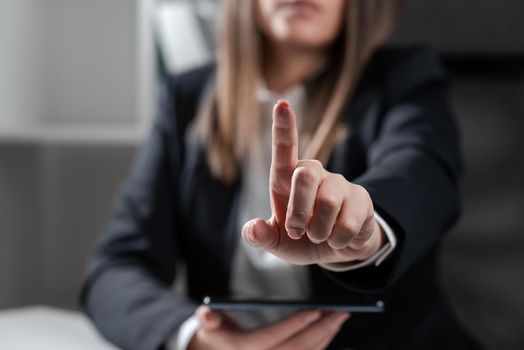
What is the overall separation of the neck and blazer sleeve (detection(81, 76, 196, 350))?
0.16 m

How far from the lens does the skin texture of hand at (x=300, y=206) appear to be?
0.50 meters

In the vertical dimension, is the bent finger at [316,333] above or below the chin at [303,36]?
below

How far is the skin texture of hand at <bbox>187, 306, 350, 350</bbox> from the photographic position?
0.68 metres

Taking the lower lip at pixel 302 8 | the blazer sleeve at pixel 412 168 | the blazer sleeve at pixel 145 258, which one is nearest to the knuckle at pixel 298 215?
the blazer sleeve at pixel 412 168

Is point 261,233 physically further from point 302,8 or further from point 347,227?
point 302,8

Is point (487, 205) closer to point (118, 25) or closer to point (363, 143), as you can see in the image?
point (363, 143)

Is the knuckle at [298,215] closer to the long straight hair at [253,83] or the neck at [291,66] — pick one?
the long straight hair at [253,83]

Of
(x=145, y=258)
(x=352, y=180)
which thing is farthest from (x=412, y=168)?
(x=145, y=258)

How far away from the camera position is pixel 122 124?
1465 millimetres

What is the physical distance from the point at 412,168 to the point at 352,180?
9cm

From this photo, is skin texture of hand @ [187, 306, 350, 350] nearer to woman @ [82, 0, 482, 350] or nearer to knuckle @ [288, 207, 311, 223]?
woman @ [82, 0, 482, 350]

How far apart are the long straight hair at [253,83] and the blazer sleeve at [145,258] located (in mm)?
75

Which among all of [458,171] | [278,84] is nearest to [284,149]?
[458,171]

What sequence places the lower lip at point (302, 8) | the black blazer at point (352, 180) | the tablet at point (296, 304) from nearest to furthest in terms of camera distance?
the tablet at point (296, 304) < the black blazer at point (352, 180) < the lower lip at point (302, 8)
